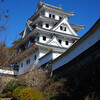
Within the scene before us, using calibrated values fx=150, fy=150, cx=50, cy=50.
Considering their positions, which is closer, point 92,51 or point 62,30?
point 92,51

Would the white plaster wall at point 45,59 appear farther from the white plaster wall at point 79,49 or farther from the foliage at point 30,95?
the foliage at point 30,95

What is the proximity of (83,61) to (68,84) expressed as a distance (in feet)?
7.66

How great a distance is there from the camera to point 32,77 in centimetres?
1911

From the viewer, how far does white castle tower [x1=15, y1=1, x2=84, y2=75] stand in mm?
24594

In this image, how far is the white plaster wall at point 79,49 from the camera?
11242 mm

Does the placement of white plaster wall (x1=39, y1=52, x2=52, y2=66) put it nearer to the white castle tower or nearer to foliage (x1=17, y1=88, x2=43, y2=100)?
the white castle tower

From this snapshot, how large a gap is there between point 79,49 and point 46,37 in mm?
14618

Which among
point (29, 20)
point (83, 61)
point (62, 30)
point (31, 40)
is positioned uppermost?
point (29, 20)

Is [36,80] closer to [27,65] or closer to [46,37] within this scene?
[27,65]

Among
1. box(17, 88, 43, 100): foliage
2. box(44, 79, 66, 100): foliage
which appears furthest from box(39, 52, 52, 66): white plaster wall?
box(17, 88, 43, 100): foliage

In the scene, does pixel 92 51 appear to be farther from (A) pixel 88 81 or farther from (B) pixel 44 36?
(B) pixel 44 36

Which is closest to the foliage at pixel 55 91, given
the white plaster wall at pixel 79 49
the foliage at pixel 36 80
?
the white plaster wall at pixel 79 49

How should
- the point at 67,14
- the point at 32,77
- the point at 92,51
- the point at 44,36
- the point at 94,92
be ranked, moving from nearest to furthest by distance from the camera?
the point at 94,92 → the point at 92,51 → the point at 32,77 → the point at 44,36 → the point at 67,14

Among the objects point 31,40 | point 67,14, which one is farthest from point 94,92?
point 67,14
